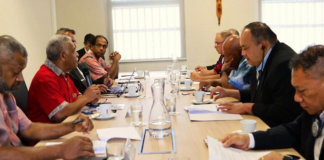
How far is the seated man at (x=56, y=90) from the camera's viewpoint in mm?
2259

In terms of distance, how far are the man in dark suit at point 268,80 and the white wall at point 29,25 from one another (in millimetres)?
2633

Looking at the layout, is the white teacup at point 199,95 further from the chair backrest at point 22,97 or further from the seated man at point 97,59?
the seated man at point 97,59

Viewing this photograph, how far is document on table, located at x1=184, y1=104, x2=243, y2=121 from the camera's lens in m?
1.98

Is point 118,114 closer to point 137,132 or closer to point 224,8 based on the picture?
point 137,132

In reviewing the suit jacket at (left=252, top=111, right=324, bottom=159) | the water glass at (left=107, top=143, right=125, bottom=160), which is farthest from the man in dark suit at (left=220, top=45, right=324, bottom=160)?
the water glass at (left=107, top=143, right=125, bottom=160)

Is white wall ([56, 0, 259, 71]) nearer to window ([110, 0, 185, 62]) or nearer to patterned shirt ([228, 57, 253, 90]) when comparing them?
window ([110, 0, 185, 62])

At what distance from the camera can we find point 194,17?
6.32 m

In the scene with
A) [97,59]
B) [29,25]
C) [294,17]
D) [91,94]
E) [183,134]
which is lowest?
[183,134]

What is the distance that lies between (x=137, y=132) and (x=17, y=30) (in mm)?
2922

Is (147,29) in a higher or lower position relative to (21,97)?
higher

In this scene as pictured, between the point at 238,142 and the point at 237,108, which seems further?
the point at 237,108

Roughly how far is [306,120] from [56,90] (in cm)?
157

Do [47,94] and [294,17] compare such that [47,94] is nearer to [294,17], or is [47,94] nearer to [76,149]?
[76,149]

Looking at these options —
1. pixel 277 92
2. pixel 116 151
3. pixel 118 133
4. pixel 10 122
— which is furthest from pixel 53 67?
pixel 277 92
